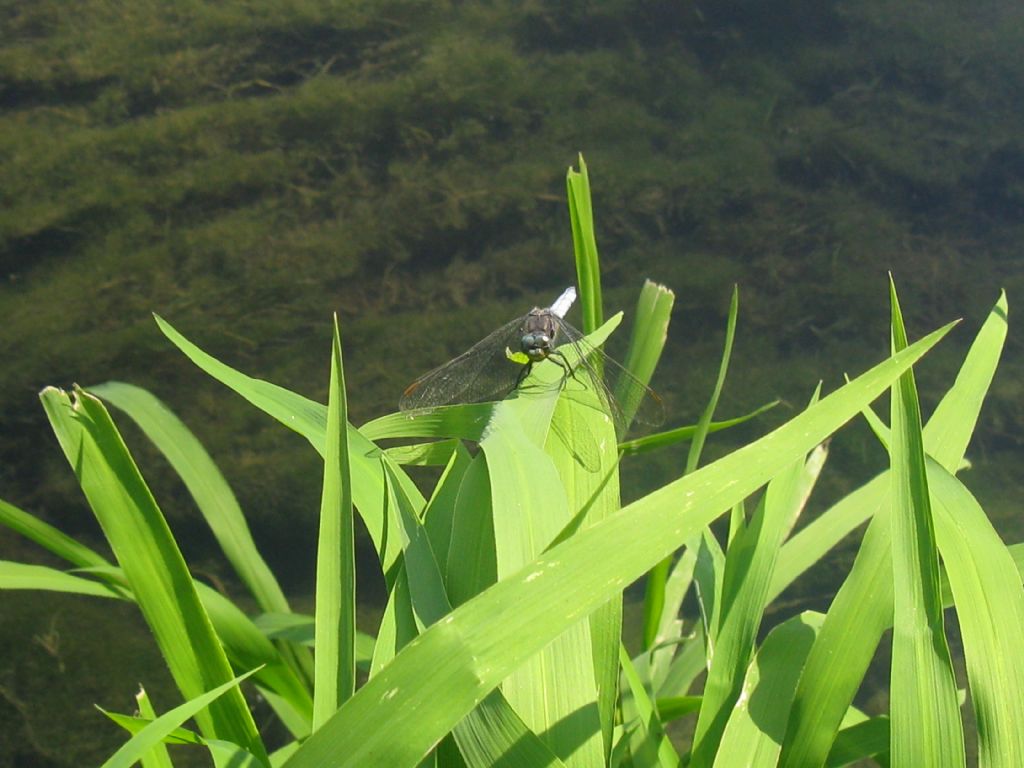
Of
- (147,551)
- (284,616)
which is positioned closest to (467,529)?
(147,551)

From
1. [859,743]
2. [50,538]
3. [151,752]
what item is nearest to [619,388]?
[859,743]

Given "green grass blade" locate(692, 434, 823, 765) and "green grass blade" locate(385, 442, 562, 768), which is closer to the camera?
"green grass blade" locate(385, 442, 562, 768)

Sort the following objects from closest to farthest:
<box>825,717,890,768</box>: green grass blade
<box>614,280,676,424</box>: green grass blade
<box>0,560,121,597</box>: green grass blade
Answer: <box>825,717,890,768</box>: green grass blade
<box>0,560,121,597</box>: green grass blade
<box>614,280,676,424</box>: green grass blade

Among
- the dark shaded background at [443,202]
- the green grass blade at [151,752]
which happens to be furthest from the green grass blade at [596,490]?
the dark shaded background at [443,202]

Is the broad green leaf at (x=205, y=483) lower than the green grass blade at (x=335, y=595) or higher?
lower

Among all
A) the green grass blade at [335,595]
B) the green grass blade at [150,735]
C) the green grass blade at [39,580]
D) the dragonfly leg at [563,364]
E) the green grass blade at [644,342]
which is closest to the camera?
the green grass blade at [150,735]

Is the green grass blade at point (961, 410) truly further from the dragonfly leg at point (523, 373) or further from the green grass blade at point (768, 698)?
the dragonfly leg at point (523, 373)

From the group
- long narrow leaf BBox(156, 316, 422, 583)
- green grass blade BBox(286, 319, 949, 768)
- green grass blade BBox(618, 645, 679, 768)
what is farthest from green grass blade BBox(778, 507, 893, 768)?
long narrow leaf BBox(156, 316, 422, 583)

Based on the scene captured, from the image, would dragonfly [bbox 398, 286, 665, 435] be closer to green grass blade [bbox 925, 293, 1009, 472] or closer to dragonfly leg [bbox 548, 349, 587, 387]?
dragonfly leg [bbox 548, 349, 587, 387]
